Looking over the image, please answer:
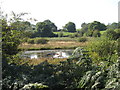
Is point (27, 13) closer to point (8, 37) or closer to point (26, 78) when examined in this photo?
point (8, 37)

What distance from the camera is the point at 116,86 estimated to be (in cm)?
268

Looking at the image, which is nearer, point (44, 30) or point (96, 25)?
point (44, 30)

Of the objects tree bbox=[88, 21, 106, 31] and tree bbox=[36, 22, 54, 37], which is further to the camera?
tree bbox=[88, 21, 106, 31]

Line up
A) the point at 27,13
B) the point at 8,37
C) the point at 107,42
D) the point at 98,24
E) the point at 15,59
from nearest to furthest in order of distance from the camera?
the point at 8,37, the point at 15,59, the point at 27,13, the point at 107,42, the point at 98,24

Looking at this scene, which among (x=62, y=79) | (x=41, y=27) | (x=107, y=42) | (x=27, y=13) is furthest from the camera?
(x=41, y=27)

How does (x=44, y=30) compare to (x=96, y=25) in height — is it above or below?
below

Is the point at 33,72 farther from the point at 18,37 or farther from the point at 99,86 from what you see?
the point at 18,37

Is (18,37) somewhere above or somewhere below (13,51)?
above

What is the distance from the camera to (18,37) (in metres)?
5.00

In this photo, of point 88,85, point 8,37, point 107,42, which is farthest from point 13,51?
point 107,42

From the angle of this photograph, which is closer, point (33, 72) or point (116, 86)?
point (116, 86)

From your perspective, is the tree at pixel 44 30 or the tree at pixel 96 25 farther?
the tree at pixel 96 25

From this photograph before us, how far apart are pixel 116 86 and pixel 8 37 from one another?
9.50 feet

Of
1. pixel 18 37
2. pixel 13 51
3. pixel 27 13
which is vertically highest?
pixel 27 13
